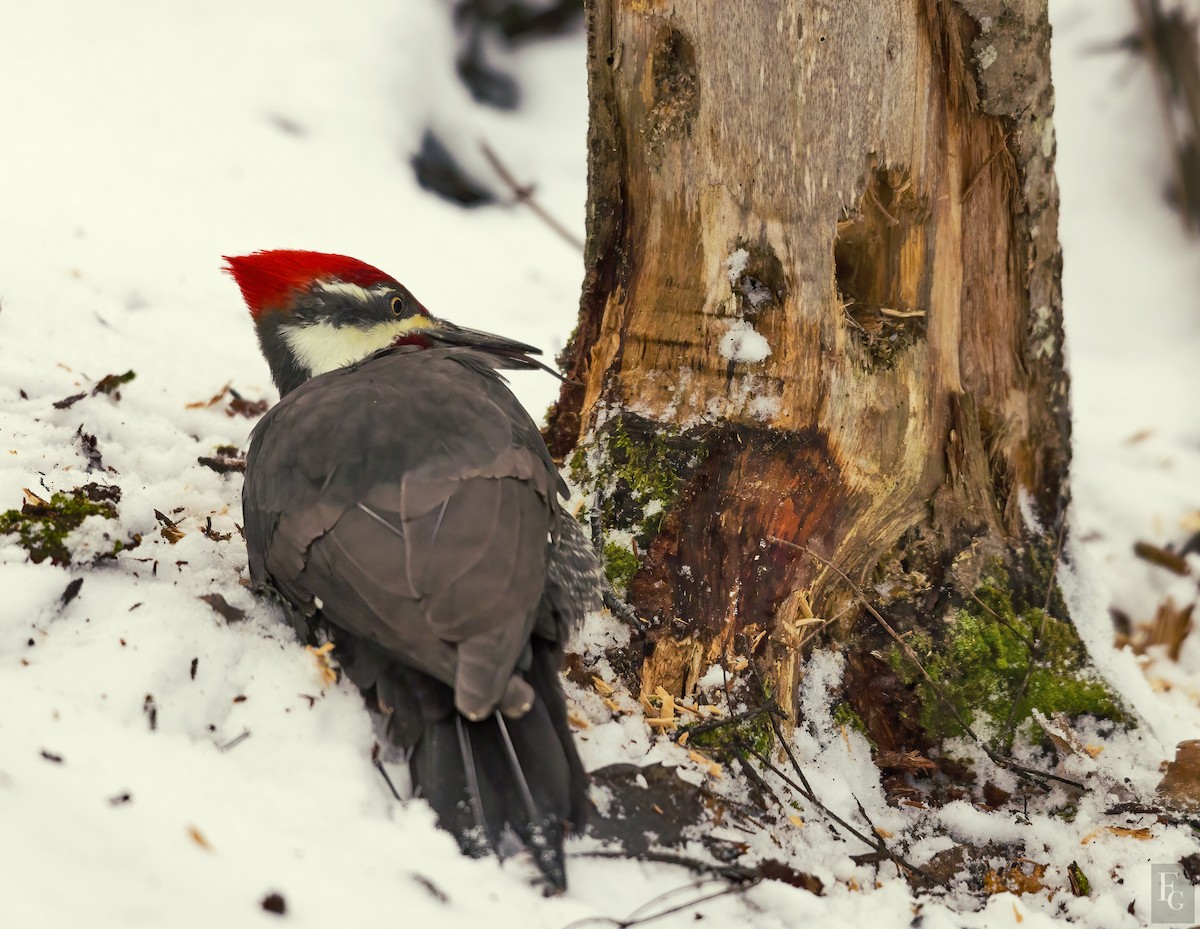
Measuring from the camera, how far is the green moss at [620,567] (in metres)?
2.77

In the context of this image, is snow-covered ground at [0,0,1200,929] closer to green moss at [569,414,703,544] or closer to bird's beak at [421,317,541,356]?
green moss at [569,414,703,544]

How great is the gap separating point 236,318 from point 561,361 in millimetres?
1695

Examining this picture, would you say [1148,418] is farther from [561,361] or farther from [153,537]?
[153,537]

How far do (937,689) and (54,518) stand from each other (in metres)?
2.21

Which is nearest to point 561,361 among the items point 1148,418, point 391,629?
point 391,629

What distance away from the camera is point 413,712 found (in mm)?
2182

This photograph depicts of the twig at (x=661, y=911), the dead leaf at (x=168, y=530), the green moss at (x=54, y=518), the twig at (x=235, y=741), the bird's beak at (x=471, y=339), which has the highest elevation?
the bird's beak at (x=471, y=339)

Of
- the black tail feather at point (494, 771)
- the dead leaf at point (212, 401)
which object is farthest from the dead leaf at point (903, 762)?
the dead leaf at point (212, 401)

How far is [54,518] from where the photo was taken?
254 cm

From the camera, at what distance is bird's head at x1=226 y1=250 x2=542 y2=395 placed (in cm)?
324

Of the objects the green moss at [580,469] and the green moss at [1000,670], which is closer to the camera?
the green moss at [1000,670]

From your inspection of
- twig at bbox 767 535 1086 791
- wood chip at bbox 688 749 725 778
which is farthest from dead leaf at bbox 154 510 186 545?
twig at bbox 767 535 1086 791

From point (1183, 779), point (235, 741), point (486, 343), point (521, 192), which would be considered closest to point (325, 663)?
point (235, 741)

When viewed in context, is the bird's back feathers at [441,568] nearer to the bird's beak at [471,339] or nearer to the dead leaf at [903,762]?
the bird's beak at [471,339]
